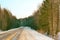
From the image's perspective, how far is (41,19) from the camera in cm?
286

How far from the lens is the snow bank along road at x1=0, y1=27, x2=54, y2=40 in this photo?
2770 millimetres

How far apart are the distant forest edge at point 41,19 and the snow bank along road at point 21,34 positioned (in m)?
0.05

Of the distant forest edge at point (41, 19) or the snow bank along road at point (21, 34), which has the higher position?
the distant forest edge at point (41, 19)

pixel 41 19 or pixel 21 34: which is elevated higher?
pixel 41 19

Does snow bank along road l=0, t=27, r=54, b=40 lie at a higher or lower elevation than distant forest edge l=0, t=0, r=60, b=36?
lower

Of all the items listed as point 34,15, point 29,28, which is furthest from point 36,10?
point 29,28

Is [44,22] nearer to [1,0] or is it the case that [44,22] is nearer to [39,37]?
[39,37]

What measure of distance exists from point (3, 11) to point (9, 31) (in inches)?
10.7

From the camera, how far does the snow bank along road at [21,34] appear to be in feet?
9.09

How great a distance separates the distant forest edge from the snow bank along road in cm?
5

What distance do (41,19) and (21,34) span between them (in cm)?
32

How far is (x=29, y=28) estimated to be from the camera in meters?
2.82

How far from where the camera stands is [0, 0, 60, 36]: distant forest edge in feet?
9.30

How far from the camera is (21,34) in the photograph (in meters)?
2.80
